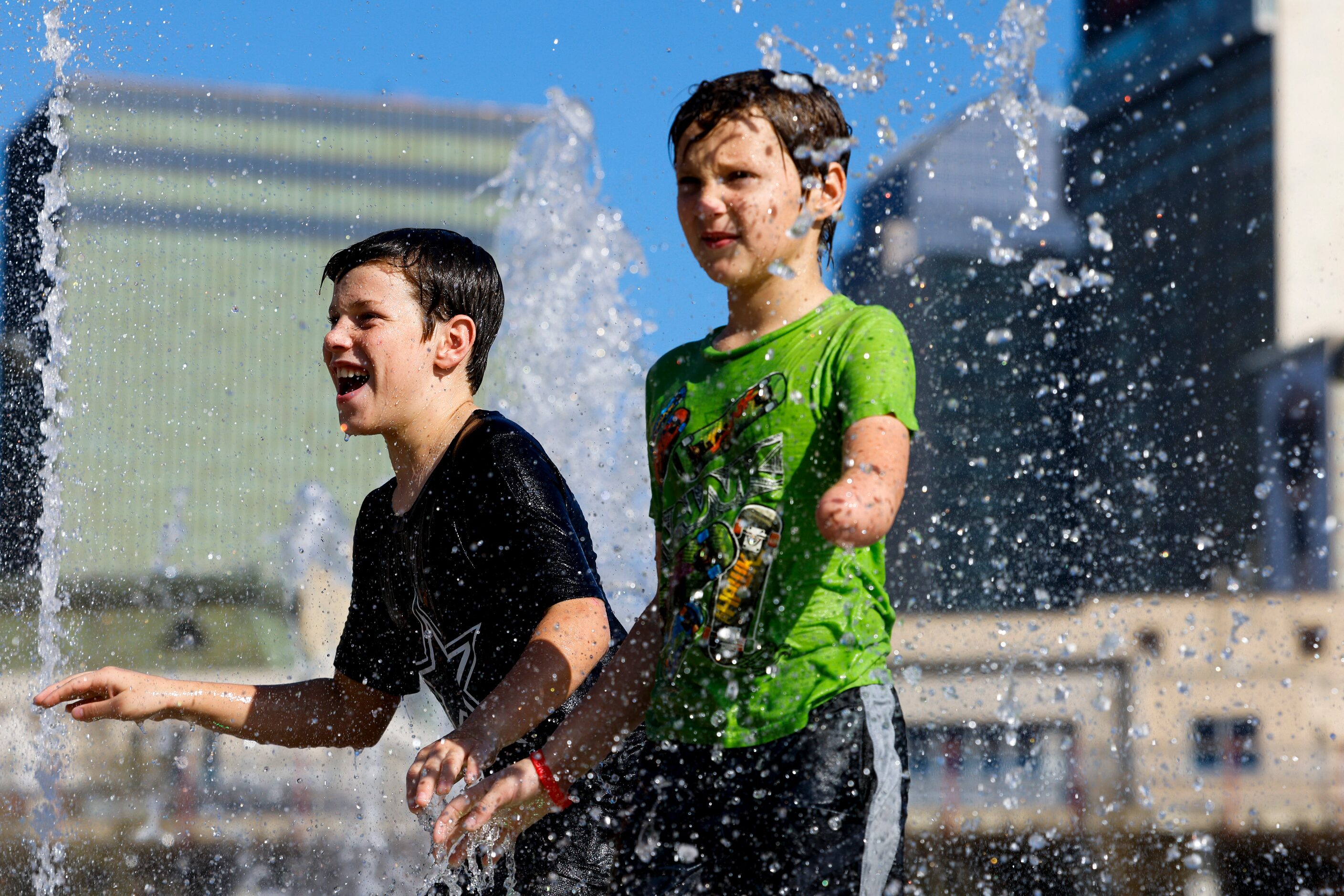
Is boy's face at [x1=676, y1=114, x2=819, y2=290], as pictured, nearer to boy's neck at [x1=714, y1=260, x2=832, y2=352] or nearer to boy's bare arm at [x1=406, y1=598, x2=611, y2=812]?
boy's neck at [x1=714, y1=260, x2=832, y2=352]

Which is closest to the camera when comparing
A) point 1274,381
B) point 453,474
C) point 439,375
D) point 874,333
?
point 874,333

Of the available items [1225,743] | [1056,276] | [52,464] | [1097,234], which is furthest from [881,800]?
[1225,743]

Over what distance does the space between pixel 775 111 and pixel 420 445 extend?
90 centimetres

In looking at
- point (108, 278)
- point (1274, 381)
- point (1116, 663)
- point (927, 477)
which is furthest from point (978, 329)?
point (108, 278)

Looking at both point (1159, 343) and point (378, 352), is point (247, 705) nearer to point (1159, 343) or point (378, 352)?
point (378, 352)

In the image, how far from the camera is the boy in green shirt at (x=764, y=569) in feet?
5.07

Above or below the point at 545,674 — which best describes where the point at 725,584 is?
above

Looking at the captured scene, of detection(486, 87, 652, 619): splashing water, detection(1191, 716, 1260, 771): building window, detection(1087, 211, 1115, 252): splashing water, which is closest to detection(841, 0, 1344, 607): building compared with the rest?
detection(1191, 716, 1260, 771): building window

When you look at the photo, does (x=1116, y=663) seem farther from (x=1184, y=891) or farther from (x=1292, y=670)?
(x=1292, y=670)

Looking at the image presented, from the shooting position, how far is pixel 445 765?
1.63 metres

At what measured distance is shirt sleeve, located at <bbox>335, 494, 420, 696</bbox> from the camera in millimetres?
2320

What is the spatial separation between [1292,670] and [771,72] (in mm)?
40915

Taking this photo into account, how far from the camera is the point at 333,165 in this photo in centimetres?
4372

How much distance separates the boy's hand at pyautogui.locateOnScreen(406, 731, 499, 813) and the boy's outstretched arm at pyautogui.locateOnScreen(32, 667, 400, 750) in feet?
2.26
